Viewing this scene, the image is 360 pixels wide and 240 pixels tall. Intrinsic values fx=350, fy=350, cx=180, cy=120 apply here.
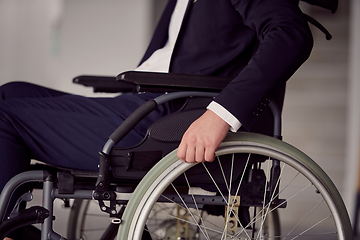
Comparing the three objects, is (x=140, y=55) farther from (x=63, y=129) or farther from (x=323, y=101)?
(x=63, y=129)

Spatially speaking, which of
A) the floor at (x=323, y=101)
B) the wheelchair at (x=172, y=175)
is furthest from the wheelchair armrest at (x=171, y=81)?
the floor at (x=323, y=101)

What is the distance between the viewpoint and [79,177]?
985 mm

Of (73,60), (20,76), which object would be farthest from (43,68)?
(73,60)

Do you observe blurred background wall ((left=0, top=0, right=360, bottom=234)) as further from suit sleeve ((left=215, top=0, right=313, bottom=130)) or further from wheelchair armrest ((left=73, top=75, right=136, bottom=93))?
suit sleeve ((left=215, top=0, right=313, bottom=130))

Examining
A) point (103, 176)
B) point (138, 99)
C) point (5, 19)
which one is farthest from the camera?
point (5, 19)

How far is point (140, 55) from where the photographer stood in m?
3.09

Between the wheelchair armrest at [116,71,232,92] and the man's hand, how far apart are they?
103mm

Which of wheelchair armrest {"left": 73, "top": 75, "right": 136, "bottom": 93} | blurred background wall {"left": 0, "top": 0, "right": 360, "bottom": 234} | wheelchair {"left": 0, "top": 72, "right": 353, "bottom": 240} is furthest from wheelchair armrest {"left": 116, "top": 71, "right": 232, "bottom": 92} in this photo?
blurred background wall {"left": 0, "top": 0, "right": 360, "bottom": 234}

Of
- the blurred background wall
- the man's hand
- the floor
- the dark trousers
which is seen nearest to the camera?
the man's hand

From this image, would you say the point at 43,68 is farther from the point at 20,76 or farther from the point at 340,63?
the point at 340,63

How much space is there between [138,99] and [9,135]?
335 millimetres

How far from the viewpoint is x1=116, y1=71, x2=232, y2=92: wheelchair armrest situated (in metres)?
0.80

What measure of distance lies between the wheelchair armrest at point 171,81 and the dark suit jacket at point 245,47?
67 mm

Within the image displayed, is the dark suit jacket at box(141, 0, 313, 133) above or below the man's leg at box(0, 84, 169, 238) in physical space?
above
